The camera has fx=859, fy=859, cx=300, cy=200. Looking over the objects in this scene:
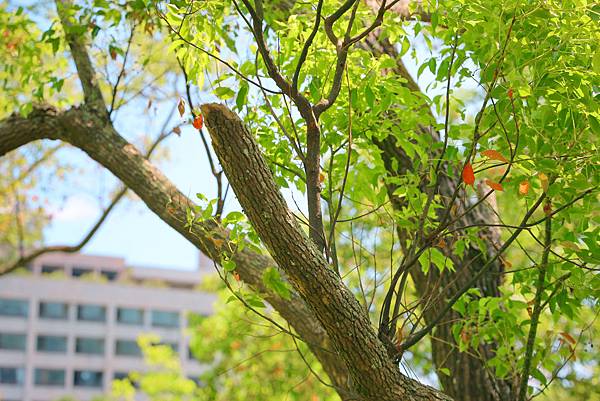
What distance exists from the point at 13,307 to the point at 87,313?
10.5 ft

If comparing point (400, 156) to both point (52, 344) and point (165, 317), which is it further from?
point (165, 317)

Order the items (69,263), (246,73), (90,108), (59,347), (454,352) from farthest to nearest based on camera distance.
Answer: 1. (69,263)
2. (59,347)
3. (90,108)
4. (454,352)
5. (246,73)

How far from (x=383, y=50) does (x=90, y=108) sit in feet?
4.77

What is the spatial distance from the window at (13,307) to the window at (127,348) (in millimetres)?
4369

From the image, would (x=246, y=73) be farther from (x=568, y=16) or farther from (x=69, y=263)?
(x=69, y=263)

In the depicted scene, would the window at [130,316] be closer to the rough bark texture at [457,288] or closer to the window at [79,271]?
the window at [79,271]

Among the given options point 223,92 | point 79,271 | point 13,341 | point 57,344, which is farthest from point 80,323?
point 223,92

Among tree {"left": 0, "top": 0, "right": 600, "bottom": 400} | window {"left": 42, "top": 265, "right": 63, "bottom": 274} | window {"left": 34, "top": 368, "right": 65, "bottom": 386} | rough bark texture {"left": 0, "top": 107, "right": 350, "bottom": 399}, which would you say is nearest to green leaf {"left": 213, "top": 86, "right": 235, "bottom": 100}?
tree {"left": 0, "top": 0, "right": 600, "bottom": 400}

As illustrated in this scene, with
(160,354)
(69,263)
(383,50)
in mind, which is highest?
(69,263)

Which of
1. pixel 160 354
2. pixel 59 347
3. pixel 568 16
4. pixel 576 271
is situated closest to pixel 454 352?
pixel 576 271

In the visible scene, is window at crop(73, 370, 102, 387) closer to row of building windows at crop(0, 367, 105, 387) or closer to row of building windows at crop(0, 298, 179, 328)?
row of building windows at crop(0, 367, 105, 387)

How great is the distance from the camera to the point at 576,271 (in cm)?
276

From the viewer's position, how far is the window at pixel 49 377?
118ft

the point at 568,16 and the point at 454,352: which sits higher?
the point at 568,16
